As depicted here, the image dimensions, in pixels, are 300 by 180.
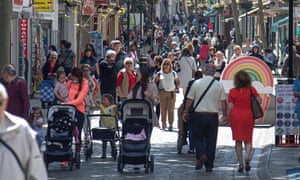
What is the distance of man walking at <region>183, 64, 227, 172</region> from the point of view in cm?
1547

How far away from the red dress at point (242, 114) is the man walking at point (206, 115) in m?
0.26

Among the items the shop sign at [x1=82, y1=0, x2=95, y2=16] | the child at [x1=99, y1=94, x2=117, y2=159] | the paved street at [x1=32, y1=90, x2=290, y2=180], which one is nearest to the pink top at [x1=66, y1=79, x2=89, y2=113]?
the child at [x1=99, y1=94, x2=117, y2=159]

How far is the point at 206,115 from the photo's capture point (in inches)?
609

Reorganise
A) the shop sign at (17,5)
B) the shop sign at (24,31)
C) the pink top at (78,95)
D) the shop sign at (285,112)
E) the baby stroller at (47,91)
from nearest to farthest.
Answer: the pink top at (78,95) → the shop sign at (285,112) → the baby stroller at (47,91) → the shop sign at (17,5) → the shop sign at (24,31)

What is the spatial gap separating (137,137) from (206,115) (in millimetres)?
1077

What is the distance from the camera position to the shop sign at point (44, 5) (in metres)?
32.8

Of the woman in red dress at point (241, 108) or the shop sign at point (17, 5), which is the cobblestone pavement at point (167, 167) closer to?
the woman in red dress at point (241, 108)

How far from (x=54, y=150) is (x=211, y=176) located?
238cm

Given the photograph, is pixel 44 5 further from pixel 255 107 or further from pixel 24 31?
pixel 255 107

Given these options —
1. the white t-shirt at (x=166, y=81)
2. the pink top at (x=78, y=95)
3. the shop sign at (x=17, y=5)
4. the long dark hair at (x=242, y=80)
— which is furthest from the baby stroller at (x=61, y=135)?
the shop sign at (x=17, y=5)

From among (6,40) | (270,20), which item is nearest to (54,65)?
(6,40)

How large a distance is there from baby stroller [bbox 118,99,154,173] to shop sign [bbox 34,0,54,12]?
17.5 metres

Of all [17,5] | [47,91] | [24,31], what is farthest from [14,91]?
[24,31]

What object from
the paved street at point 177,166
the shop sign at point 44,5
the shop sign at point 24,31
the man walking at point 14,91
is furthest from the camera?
the shop sign at point 44,5
